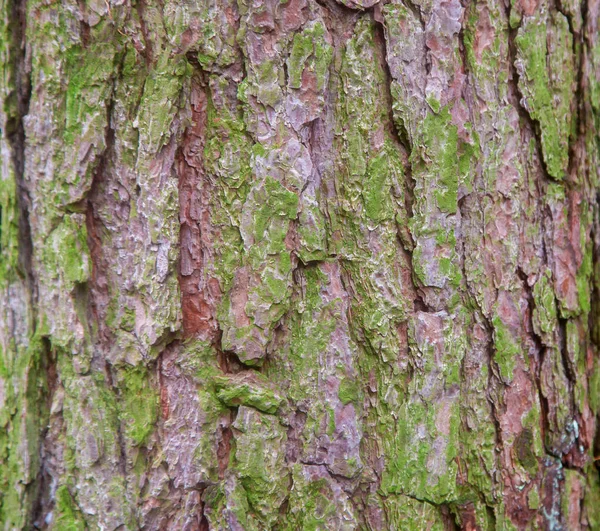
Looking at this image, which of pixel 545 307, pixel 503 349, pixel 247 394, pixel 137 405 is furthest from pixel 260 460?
pixel 545 307

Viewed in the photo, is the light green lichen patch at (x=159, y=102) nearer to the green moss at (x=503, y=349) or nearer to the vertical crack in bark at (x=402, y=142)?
the vertical crack in bark at (x=402, y=142)

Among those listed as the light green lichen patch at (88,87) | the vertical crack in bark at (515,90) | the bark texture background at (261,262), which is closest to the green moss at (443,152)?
the bark texture background at (261,262)

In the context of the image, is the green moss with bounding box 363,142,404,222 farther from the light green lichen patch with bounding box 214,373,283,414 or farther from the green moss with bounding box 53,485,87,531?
the green moss with bounding box 53,485,87,531

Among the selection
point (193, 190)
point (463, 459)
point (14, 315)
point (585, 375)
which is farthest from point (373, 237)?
point (14, 315)

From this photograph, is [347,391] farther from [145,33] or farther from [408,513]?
[145,33]

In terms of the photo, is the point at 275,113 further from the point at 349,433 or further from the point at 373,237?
the point at 349,433

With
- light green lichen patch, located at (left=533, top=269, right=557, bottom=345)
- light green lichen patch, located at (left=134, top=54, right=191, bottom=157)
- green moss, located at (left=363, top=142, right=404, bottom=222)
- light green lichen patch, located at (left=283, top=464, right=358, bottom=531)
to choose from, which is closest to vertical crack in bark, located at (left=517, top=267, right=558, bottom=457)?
light green lichen patch, located at (left=533, top=269, right=557, bottom=345)
